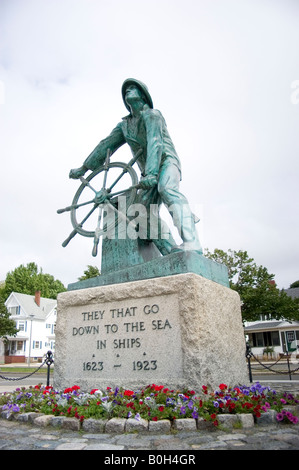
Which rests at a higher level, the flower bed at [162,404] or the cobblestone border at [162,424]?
the flower bed at [162,404]

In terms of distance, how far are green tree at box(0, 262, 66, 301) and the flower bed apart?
151ft

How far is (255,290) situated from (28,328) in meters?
27.7

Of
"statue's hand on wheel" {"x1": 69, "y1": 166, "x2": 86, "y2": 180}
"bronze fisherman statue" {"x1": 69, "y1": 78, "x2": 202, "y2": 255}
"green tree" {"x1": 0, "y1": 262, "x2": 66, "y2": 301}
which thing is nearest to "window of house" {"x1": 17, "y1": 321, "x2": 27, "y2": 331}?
"green tree" {"x1": 0, "y1": 262, "x2": 66, "y2": 301}

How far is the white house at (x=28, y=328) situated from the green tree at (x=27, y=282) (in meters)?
4.45

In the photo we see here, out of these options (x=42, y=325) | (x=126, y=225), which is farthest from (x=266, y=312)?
(x=42, y=325)

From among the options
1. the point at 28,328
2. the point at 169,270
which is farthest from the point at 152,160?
the point at 28,328

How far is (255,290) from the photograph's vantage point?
2278cm

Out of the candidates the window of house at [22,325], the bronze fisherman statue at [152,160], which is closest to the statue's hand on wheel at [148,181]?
the bronze fisherman statue at [152,160]

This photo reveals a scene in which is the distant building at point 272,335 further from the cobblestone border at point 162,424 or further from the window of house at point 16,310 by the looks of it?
the cobblestone border at point 162,424

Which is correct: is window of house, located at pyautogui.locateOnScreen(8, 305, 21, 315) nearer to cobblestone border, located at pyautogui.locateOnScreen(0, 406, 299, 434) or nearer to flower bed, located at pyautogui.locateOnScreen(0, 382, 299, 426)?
flower bed, located at pyautogui.locateOnScreen(0, 382, 299, 426)

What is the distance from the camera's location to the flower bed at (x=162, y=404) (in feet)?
9.80

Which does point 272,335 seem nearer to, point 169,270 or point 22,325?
point 22,325

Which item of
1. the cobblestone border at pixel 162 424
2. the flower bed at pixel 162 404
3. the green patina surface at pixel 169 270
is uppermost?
the green patina surface at pixel 169 270

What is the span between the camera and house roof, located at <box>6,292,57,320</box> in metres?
40.6
